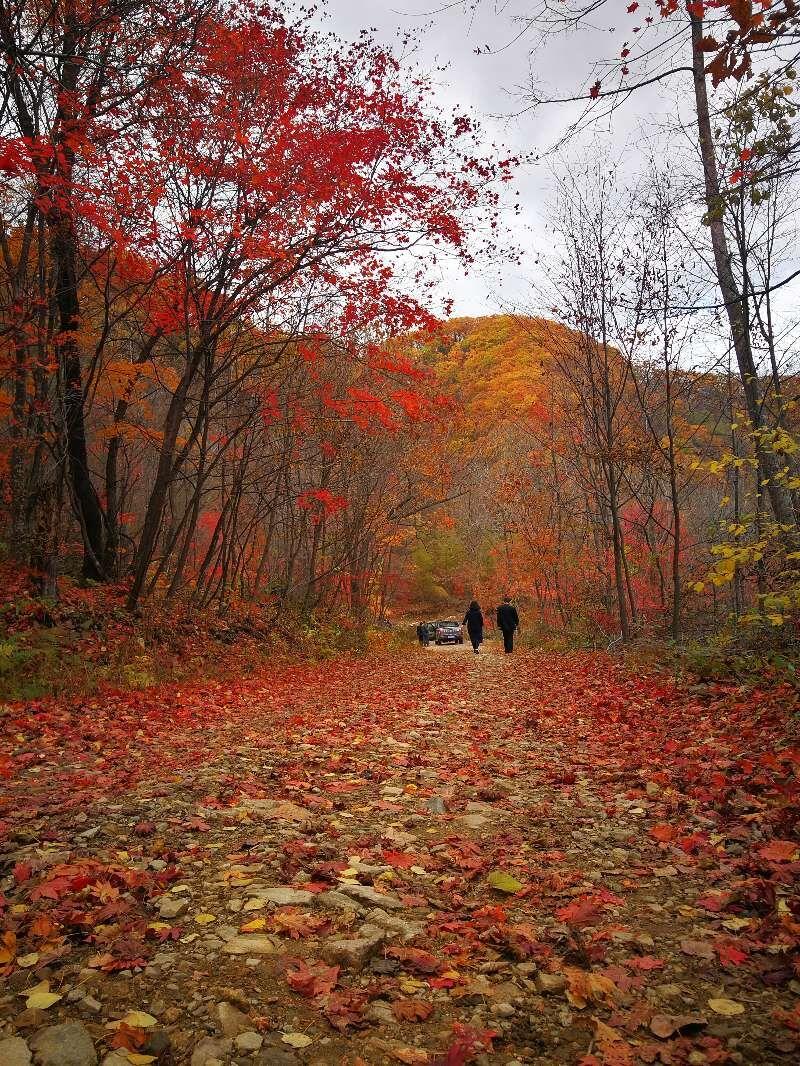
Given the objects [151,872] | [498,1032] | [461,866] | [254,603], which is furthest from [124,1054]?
[254,603]

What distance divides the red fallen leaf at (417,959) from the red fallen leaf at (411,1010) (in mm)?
217

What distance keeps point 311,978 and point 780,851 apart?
2478mm

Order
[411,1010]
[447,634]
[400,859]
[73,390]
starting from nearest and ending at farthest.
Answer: [411,1010] → [400,859] → [73,390] → [447,634]

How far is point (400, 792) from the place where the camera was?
5012mm

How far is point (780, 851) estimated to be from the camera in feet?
11.0

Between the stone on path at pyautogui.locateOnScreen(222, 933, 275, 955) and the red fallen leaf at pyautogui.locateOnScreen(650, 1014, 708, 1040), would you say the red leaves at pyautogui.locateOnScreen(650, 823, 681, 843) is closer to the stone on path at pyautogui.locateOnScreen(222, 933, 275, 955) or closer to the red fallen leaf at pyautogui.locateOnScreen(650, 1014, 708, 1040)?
the red fallen leaf at pyautogui.locateOnScreen(650, 1014, 708, 1040)

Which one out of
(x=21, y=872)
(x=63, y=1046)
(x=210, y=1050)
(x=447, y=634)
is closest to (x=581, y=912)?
(x=210, y=1050)

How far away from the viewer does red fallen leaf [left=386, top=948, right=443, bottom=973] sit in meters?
2.49

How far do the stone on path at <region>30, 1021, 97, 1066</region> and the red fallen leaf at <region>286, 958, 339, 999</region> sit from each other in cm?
66

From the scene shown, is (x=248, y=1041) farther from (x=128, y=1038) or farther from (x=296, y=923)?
(x=296, y=923)

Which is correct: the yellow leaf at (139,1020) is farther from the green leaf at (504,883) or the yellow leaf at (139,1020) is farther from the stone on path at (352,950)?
the green leaf at (504,883)

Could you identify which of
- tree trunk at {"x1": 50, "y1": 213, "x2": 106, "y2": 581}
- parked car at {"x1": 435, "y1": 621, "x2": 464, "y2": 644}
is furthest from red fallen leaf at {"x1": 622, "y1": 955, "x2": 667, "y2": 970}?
parked car at {"x1": 435, "y1": 621, "x2": 464, "y2": 644}

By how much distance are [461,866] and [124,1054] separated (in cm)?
202

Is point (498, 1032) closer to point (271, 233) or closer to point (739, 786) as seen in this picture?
point (739, 786)
